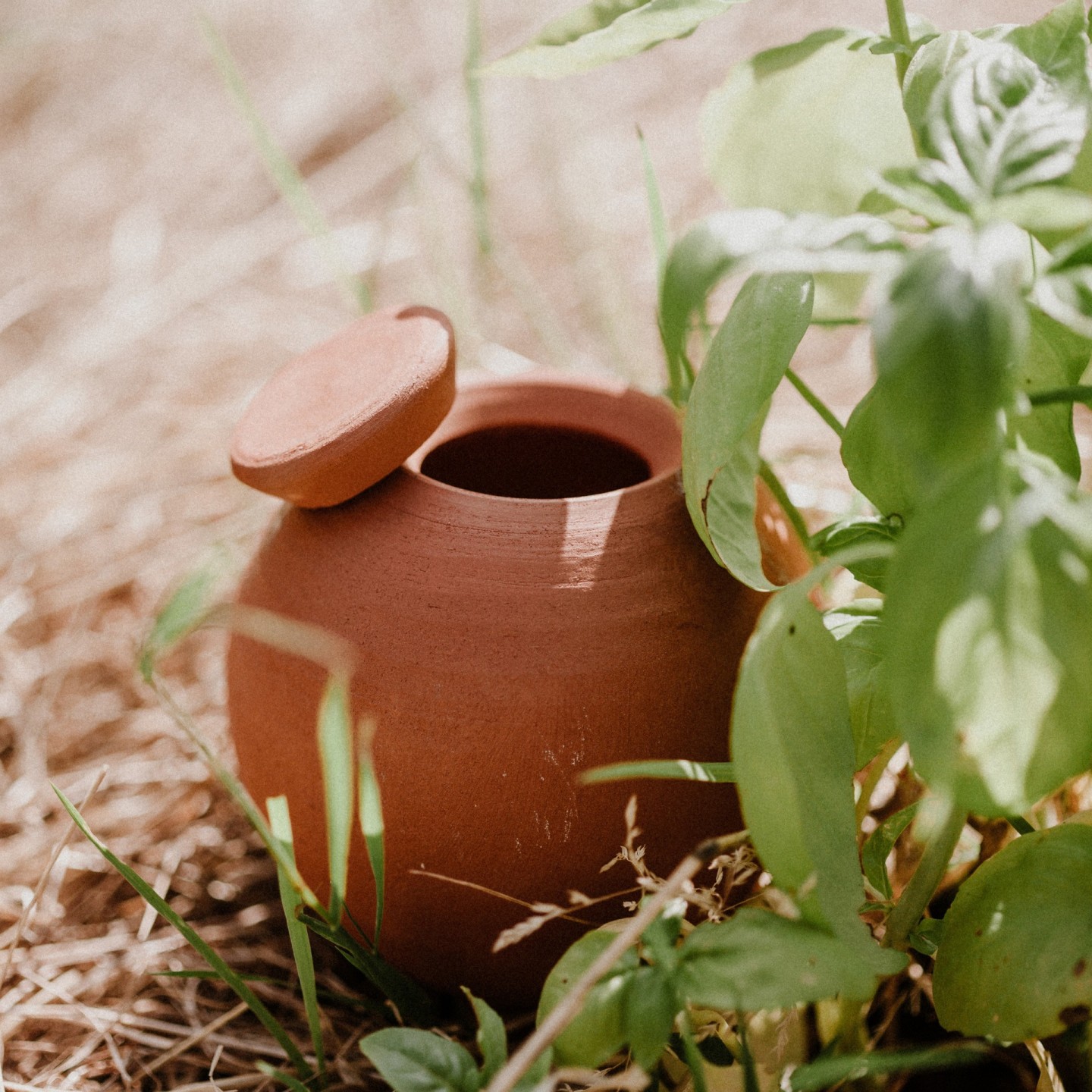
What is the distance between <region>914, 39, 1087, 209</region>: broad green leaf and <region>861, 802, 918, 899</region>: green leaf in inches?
14.1

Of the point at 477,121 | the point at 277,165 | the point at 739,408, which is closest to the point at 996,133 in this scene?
the point at 739,408

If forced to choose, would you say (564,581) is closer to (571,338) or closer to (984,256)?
(984,256)

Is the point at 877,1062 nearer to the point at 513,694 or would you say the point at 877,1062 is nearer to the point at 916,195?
the point at 513,694

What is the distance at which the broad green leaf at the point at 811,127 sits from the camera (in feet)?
2.46

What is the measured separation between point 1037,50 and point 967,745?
340 mm

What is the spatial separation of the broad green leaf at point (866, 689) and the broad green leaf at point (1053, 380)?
120 millimetres

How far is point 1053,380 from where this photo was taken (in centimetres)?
61

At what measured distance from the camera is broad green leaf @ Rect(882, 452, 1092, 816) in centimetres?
42

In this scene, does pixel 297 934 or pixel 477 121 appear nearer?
pixel 297 934

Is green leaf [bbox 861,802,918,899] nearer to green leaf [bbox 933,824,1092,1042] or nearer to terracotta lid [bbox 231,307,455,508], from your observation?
green leaf [bbox 933,824,1092,1042]

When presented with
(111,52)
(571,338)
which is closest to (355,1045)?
(571,338)

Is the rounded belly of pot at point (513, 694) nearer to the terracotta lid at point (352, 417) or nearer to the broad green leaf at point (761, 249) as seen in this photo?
the terracotta lid at point (352, 417)

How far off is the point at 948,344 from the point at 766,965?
265 millimetres

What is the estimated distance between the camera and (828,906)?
50 centimetres
